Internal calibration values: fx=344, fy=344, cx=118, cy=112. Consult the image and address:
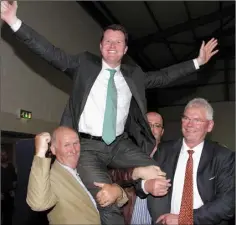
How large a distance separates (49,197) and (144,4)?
6102mm

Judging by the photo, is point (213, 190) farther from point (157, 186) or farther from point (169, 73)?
point (169, 73)

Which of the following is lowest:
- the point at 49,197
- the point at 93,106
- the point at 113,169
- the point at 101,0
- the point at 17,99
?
the point at 49,197

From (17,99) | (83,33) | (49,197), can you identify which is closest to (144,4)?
(83,33)

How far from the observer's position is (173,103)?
13336mm

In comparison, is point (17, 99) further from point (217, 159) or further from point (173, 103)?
point (173, 103)

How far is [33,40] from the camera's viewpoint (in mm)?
1992

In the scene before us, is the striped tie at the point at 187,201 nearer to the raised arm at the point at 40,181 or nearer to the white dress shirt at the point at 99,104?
the white dress shirt at the point at 99,104

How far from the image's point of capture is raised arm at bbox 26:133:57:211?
181 centimetres

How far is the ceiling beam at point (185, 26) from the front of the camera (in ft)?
25.2

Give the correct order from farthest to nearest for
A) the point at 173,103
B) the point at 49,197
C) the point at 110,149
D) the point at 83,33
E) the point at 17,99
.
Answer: the point at 173,103 < the point at 83,33 < the point at 17,99 < the point at 110,149 < the point at 49,197

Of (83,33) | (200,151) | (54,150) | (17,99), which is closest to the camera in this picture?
(54,150)

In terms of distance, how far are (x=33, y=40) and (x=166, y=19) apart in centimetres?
647

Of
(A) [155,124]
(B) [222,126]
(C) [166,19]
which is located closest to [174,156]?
(A) [155,124]

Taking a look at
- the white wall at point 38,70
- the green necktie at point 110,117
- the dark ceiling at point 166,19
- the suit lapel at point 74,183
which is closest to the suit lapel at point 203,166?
the green necktie at point 110,117
